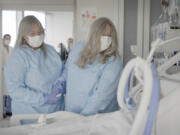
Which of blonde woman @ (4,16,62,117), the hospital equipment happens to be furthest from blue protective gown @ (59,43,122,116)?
the hospital equipment

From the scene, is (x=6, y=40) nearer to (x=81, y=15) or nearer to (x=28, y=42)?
(x=81, y=15)

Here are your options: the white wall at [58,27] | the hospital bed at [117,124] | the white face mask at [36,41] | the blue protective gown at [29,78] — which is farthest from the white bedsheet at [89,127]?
the white wall at [58,27]

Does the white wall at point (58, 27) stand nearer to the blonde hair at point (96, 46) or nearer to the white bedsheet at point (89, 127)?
the blonde hair at point (96, 46)

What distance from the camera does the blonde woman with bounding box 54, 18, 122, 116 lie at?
147cm

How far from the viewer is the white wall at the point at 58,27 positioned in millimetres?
5945

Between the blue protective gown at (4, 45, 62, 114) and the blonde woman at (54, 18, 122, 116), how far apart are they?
0.18m

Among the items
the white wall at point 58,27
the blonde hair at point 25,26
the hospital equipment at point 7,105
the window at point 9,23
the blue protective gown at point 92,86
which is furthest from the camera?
the white wall at point 58,27

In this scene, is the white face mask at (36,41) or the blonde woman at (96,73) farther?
the white face mask at (36,41)

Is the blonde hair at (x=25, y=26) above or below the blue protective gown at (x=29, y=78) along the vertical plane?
above

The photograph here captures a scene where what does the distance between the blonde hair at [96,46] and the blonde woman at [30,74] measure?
299 mm

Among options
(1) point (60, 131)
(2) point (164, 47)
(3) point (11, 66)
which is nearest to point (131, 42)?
(2) point (164, 47)

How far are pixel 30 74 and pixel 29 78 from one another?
0.10 feet

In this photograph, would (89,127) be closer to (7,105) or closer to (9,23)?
(7,105)

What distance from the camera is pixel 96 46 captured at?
1509 millimetres
